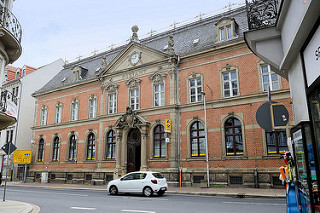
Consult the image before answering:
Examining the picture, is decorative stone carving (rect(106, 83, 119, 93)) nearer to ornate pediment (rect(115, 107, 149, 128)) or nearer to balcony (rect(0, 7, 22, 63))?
ornate pediment (rect(115, 107, 149, 128))

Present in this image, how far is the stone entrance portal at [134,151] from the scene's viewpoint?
24391 mm

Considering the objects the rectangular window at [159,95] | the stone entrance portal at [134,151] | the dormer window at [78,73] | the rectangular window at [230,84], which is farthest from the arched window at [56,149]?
the rectangular window at [230,84]

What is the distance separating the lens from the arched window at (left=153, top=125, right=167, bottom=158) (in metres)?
22.7

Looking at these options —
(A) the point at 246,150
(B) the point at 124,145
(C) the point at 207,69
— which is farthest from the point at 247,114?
(B) the point at 124,145

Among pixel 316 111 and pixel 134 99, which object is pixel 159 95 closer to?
pixel 134 99

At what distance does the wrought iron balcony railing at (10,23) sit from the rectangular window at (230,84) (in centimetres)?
1478

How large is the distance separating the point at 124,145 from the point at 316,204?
20720 mm

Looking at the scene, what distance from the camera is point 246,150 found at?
1909 cm

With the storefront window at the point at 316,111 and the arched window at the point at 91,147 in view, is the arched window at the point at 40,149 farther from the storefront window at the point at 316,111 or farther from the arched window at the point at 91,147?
the storefront window at the point at 316,111

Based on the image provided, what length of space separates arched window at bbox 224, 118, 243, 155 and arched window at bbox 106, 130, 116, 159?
11256 mm

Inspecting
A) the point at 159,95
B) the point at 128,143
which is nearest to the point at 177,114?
the point at 159,95

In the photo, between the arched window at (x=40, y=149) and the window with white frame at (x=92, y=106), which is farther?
the arched window at (x=40, y=149)

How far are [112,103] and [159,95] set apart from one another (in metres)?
5.78

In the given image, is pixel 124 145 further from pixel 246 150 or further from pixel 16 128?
pixel 16 128
